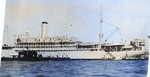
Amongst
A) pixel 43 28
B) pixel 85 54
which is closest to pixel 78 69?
pixel 85 54

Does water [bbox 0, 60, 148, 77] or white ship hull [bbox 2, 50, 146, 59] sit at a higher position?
white ship hull [bbox 2, 50, 146, 59]

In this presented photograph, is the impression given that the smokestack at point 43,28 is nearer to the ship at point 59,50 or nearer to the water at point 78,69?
the ship at point 59,50

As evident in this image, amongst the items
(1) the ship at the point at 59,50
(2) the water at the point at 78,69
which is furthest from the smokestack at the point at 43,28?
(2) the water at the point at 78,69

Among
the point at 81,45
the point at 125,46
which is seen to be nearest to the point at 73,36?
the point at 81,45

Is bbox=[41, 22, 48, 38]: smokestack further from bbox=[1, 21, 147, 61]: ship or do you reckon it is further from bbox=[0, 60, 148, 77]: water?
bbox=[0, 60, 148, 77]: water

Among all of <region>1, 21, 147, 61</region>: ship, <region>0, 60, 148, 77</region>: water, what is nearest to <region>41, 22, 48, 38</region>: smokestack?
<region>1, 21, 147, 61</region>: ship

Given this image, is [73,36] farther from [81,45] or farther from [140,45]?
[140,45]

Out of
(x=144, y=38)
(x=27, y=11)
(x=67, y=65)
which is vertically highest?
(x=27, y=11)

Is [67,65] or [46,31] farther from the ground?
[46,31]
